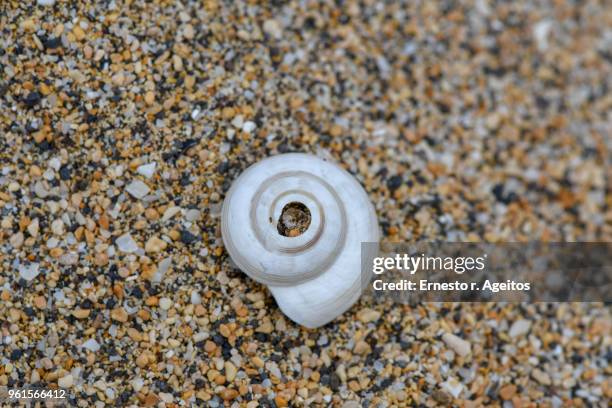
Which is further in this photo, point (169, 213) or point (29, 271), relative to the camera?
point (169, 213)

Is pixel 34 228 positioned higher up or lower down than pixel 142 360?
higher up

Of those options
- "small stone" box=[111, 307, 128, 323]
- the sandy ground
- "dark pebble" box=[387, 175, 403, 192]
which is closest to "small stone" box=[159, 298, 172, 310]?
the sandy ground

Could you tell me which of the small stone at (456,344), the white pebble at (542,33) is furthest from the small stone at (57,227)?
the white pebble at (542,33)

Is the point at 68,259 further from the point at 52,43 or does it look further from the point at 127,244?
the point at 52,43

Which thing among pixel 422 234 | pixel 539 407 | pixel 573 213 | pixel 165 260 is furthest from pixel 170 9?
pixel 539 407

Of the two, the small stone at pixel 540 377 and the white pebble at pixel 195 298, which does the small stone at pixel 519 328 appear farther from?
the white pebble at pixel 195 298

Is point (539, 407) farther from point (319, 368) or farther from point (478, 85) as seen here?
point (478, 85)

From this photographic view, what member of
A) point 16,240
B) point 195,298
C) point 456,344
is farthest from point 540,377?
point 16,240
